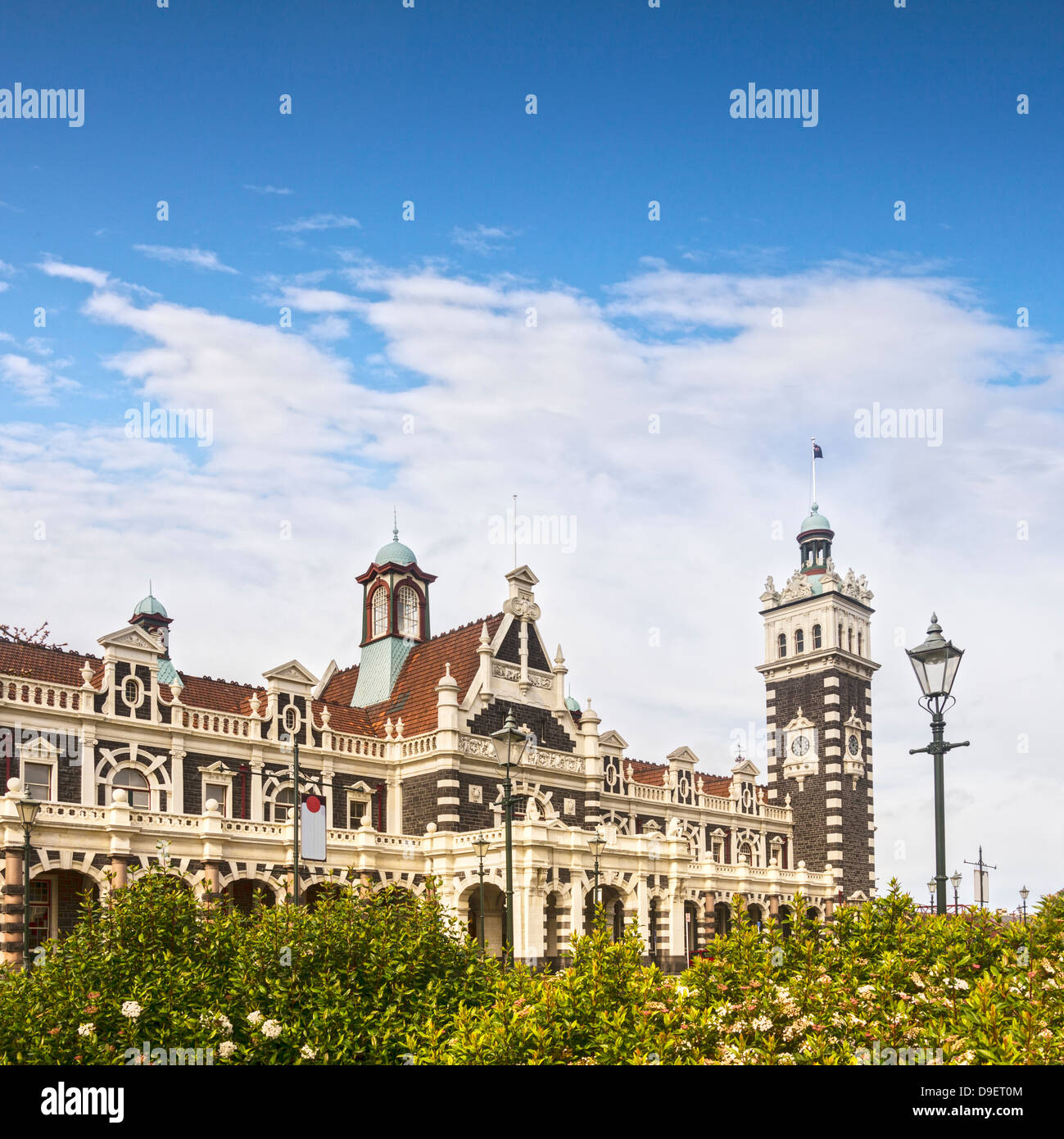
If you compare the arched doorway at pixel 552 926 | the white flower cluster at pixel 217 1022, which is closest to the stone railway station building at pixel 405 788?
the arched doorway at pixel 552 926

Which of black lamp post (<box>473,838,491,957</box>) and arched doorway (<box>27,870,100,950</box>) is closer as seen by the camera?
arched doorway (<box>27,870,100,950</box>)

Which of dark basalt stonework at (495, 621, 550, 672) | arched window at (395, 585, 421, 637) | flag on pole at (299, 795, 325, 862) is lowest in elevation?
flag on pole at (299, 795, 325, 862)

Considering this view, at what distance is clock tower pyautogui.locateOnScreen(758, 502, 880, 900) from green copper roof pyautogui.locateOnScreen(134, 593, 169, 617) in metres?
34.9

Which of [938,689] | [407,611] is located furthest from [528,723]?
[938,689]

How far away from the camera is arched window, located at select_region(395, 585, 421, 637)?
55438mm

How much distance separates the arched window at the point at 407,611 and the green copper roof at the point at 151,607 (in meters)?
11.0

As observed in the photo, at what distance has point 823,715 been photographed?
226 ft

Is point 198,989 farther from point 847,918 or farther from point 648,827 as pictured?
Answer: point 648,827

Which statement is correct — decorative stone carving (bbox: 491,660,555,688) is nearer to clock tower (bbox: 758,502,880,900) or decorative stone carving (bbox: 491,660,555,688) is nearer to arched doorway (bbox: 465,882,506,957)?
arched doorway (bbox: 465,882,506,957)

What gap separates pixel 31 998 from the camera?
41.8 feet

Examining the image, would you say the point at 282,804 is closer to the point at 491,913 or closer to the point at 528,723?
the point at 491,913

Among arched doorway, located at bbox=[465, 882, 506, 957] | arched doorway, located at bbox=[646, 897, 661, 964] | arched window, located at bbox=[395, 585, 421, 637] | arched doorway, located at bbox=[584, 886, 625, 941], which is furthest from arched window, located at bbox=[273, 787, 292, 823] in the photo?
arched doorway, located at bbox=[646, 897, 661, 964]

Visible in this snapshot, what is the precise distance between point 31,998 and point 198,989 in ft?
5.53
